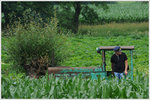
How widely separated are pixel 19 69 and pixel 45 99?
6627 millimetres

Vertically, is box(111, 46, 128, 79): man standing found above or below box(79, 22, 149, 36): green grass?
below

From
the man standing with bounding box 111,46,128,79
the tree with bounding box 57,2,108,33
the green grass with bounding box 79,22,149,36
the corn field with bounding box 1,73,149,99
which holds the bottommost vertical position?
the corn field with bounding box 1,73,149,99

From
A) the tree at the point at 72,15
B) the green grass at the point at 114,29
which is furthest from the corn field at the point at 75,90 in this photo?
the green grass at the point at 114,29

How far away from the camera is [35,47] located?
11.9 meters

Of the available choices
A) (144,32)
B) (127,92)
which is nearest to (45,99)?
(127,92)

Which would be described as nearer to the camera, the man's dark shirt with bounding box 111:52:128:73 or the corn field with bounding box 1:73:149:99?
the corn field with bounding box 1:73:149:99

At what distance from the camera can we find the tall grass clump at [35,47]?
1190cm

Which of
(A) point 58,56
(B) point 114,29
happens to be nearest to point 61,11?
(B) point 114,29

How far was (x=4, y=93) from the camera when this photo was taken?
643 cm

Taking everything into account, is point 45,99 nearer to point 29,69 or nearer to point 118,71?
point 118,71

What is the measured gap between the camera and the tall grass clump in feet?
39.0

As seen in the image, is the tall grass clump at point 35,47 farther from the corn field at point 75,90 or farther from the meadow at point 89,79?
the corn field at point 75,90

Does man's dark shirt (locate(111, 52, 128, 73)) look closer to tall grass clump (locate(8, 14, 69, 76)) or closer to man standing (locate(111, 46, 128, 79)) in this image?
man standing (locate(111, 46, 128, 79))

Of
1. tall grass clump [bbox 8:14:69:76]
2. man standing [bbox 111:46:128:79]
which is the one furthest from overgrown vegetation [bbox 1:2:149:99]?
man standing [bbox 111:46:128:79]
